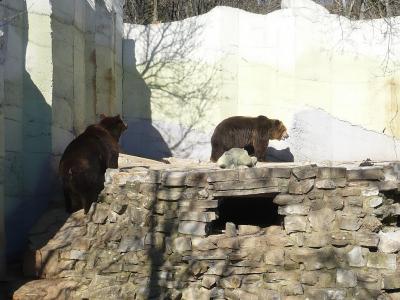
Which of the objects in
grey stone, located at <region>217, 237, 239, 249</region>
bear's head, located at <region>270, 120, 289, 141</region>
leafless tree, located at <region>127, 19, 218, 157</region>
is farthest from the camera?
leafless tree, located at <region>127, 19, 218, 157</region>

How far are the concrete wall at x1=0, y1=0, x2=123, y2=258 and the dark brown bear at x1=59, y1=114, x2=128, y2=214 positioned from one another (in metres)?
0.51

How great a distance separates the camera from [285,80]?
10.5 metres

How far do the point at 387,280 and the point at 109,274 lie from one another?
2740 mm

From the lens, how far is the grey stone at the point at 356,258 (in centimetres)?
534

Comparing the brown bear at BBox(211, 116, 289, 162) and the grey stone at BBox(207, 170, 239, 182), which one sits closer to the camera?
the grey stone at BBox(207, 170, 239, 182)

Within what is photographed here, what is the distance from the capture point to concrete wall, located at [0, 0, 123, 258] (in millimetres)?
6465

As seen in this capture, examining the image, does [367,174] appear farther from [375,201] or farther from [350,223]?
[350,223]

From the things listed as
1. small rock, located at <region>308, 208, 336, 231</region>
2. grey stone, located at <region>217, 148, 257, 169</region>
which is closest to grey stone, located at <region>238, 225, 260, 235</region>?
small rock, located at <region>308, 208, 336, 231</region>

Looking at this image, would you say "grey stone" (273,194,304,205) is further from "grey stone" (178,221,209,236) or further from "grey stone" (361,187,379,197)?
"grey stone" (178,221,209,236)

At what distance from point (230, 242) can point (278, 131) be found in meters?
4.28

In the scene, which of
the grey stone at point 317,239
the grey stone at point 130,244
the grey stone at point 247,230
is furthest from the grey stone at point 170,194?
the grey stone at point 317,239

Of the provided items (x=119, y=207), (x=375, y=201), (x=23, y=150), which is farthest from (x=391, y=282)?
(x=23, y=150)

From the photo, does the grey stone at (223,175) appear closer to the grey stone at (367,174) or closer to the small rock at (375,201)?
the grey stone at (367,174)

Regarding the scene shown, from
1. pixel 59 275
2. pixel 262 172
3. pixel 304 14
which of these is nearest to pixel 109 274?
pixel 59 275
